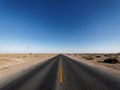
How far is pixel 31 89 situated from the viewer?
571 centimetres

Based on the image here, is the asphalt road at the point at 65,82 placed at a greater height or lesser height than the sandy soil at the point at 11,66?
lesser

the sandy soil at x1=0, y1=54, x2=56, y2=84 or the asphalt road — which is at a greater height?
the sandy soil at x1=0, y1=54, x2=56, y2=84

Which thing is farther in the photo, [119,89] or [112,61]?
[112,61]

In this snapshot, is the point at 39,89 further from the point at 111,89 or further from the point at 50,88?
the point at 111,89

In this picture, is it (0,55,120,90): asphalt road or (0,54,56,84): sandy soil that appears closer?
(0,55,120,90): asphalt road

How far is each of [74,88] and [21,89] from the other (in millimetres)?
2728

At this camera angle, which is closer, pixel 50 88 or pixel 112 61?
pixel 50 88

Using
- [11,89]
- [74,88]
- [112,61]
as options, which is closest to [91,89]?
[74,88]

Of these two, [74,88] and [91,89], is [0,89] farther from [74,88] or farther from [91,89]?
[91,89]

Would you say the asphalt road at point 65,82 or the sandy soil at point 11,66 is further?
the sandy soil at point 11,66

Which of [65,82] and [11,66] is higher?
[11,66]

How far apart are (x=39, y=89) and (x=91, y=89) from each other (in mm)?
2618

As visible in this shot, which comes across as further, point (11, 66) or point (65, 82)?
point (11, 66)

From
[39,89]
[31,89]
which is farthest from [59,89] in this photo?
[31,89]
